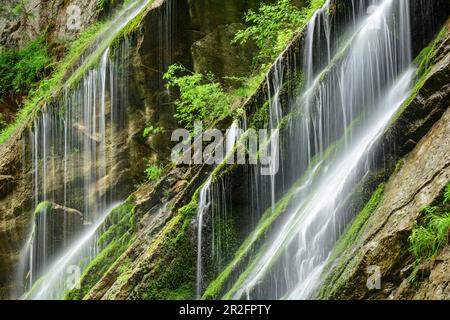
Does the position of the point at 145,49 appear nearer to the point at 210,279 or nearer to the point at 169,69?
the point at 169,69

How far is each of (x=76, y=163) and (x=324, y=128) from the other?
9150mm

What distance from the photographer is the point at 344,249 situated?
642cm

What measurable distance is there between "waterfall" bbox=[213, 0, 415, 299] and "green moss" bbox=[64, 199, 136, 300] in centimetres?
407

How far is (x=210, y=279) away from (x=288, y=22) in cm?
726

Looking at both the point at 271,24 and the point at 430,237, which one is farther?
the point at 271,24

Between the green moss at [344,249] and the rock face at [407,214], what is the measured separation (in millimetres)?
15

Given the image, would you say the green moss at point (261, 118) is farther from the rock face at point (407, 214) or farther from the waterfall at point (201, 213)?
the rock face at point (407, 214)

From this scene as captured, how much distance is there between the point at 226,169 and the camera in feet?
30.7

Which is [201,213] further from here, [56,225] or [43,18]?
[43,18]

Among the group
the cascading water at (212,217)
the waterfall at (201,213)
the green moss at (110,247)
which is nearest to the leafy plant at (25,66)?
the green moss at (110,247)

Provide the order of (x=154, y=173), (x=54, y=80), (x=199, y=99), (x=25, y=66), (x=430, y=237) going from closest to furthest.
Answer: (x=430, y=237) < (x=199, y=99) < (x=154, y=173) < (x=54, y=80) < (x=25, y=66)

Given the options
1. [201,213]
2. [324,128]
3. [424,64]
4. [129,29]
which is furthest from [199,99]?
[424,64]

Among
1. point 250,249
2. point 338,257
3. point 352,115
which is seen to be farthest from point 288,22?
point 338,257

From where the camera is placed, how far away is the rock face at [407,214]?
5577 millimetres
